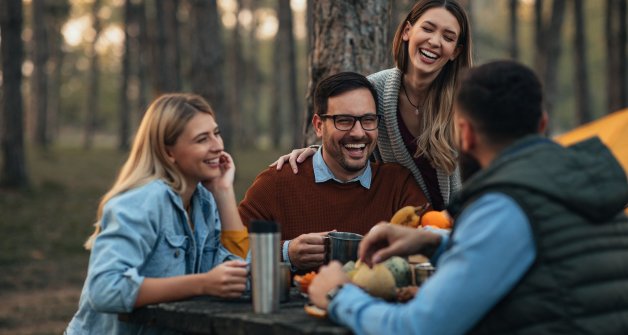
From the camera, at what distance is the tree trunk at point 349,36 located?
21.0ft

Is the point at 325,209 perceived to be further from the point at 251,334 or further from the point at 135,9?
the point at 135,9

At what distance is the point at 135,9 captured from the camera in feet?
98.6

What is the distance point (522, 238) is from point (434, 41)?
96.6 inches

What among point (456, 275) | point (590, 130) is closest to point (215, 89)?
point (590, 130)

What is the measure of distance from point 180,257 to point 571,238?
5.55 ft

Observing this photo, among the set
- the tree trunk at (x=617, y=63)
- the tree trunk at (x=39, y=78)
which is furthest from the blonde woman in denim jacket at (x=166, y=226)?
the tree trunk at (x=39, y=78)

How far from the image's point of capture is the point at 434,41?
4.88m

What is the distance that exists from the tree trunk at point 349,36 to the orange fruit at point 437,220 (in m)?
2.57

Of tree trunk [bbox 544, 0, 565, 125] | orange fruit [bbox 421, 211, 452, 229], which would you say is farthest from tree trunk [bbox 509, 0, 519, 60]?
orange fruit [bbox 421, 211, 452, 229]

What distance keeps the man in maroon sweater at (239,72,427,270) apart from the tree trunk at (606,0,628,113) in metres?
17.8

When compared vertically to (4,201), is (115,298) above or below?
above

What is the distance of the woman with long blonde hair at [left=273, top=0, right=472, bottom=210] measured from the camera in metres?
4.90

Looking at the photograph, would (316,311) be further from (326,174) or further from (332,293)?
(326,174)

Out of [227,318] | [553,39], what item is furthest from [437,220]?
[553,39]
